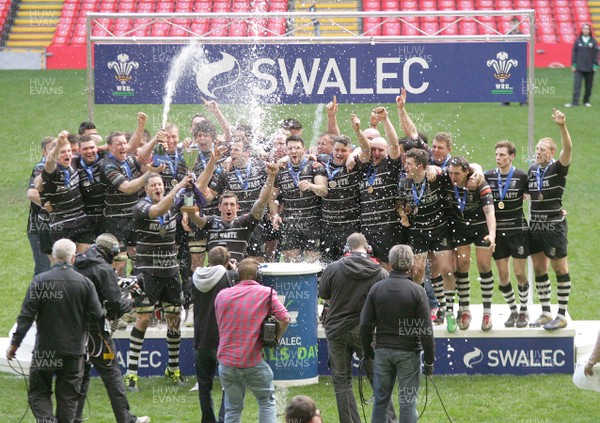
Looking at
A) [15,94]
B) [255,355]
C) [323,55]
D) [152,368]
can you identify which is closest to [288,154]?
[323,55]

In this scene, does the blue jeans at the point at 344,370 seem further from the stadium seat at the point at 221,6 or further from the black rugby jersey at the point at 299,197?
the stadium seat at the point at 221,6

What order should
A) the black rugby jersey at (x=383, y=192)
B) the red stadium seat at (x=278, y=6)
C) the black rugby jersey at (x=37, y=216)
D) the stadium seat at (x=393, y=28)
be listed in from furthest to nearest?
the stadium seat at (x=393, y=28)
the red stadium seat at (x=278, y=6)
the black rugby jersey at (x=37, y=216)
the black rugby jersey at (x=383, y=192)

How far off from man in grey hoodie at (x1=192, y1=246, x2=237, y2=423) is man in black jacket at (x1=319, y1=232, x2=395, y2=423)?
782 mm

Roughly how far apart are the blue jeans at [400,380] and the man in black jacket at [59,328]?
205 centimetres

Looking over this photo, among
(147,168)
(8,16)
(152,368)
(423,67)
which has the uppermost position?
(8,16)

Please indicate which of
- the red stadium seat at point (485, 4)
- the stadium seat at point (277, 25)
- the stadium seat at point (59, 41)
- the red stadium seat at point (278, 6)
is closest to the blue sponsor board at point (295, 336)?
the stadium seat at point (277, 25)

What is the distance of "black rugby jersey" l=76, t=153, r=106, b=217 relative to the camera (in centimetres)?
1030

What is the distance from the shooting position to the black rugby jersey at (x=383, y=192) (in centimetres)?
991

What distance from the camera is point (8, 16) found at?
27.6 meters

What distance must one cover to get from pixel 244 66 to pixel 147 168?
1.61 metres

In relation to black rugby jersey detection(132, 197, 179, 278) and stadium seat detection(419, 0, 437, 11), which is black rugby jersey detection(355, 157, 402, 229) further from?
stadium seat detection(419, 0, 437, 11)

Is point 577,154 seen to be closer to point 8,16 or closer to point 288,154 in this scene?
point 288,154

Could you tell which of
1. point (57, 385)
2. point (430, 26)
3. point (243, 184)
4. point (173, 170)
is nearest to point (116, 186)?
point (173, 170)

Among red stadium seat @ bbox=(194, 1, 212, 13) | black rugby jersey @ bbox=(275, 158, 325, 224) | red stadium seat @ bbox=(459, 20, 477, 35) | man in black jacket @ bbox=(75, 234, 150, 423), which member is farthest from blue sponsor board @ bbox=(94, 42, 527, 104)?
red stadium seat @ bbox=(459, 20, 477, 35)
